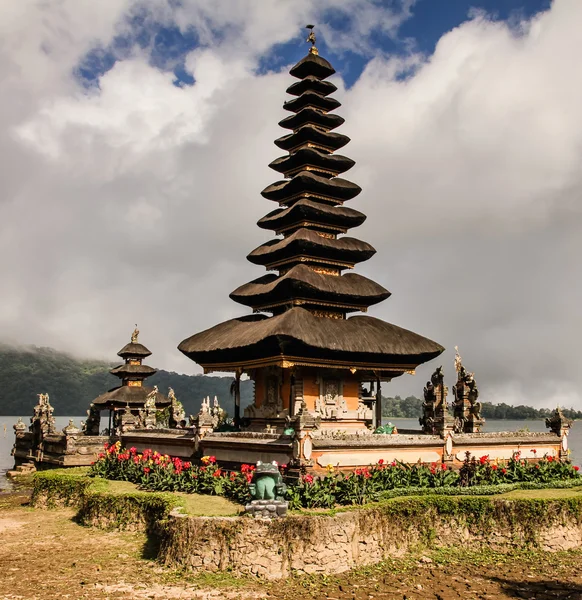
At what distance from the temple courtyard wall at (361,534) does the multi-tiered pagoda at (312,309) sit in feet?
26.0

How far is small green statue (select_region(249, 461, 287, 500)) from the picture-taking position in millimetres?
17234

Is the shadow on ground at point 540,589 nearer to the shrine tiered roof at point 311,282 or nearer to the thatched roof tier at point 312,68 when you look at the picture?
the shrine tiered roof at point 311,282

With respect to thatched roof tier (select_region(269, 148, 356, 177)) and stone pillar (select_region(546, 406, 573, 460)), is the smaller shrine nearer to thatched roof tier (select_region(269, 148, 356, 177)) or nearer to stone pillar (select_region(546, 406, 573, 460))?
thatched roof tier (select_region(269, 148, 356, 177))

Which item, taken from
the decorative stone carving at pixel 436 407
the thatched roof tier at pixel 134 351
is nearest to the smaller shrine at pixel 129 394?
the thatched roof tier at pixel 134 351

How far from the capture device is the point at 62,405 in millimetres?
187000

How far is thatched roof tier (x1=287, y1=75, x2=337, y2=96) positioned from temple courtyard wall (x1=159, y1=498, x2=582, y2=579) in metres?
22.9

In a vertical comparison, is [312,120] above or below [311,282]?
above

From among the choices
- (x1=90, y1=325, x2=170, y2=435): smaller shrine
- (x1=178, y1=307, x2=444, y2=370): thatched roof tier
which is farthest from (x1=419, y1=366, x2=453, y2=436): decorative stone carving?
(x1=90, y1=325, x2=170, y2=435): smaller shrine

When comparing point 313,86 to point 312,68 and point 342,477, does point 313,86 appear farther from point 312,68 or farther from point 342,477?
point 342,477

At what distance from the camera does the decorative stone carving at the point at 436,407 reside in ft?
82.8

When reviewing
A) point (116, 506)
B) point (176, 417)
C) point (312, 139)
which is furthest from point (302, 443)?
point (176, 417)

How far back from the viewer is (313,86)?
35.0 meters

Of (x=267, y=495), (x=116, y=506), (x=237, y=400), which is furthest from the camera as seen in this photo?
(x=237, y=400)

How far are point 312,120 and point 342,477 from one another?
20.4 meters
